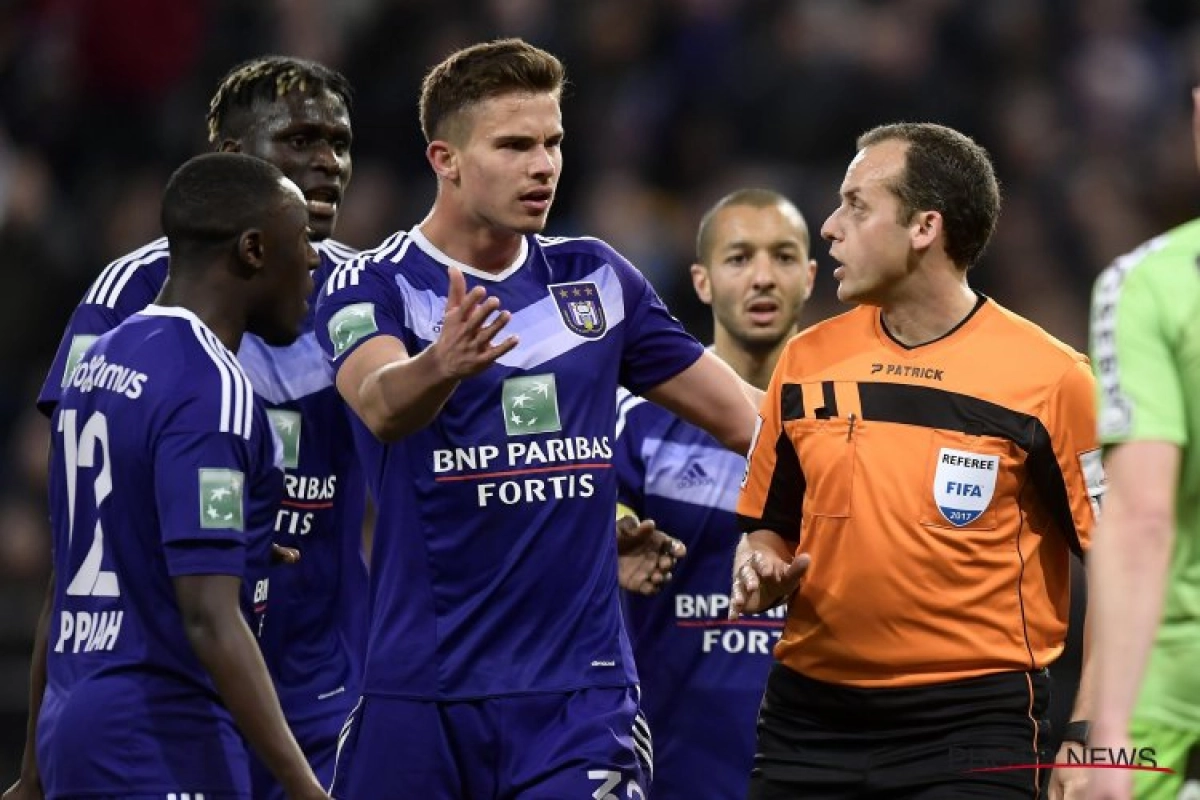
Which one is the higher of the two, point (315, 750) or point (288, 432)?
point (288, 432)

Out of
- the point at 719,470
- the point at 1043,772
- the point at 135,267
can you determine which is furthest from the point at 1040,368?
the point at 135,267

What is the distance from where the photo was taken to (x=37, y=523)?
40.7 feet

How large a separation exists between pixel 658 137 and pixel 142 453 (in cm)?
958

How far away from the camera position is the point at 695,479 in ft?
23.7

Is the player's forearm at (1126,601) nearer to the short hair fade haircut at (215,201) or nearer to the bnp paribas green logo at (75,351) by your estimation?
the short hair fade haircut at (215,201)

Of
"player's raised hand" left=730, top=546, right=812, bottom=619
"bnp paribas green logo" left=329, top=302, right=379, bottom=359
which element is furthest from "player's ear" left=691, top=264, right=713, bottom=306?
"player's raised hand" left=730, top=546, right=812, bottom=619

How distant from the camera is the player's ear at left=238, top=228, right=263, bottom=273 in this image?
5266mm

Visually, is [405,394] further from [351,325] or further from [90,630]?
[90,630]

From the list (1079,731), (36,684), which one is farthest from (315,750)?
(1079,731)

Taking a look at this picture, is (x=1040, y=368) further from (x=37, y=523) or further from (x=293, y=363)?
(x=37, y=523)

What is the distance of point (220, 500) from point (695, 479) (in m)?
2.63

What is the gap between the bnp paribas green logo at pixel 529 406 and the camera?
593 centimetres

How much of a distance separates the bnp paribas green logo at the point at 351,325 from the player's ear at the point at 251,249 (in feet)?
2.09

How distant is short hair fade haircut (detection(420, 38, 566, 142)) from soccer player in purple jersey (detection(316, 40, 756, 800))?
0.04ft
